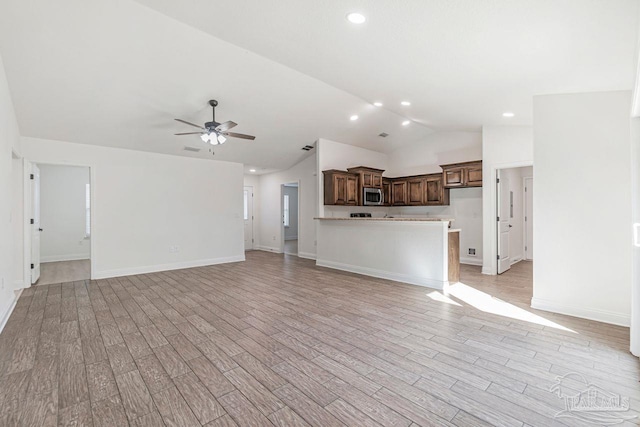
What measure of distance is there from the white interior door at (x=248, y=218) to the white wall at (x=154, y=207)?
81.4 inches

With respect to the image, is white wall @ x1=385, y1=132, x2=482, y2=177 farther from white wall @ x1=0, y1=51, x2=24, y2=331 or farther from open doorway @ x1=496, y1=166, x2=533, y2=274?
white wall @ x1=0, y1=51, x2=24, y2=331

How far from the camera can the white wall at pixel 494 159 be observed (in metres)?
5.29

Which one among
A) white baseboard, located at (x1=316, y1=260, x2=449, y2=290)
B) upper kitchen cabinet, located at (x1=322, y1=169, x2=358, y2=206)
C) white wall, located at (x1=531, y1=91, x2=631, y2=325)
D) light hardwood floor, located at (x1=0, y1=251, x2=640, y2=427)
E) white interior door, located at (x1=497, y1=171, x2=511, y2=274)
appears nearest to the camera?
light hardwood floor, located at (x1=0, y1=251, x2=640, y2=427)

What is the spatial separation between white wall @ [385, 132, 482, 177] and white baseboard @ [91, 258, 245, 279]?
16.0ft

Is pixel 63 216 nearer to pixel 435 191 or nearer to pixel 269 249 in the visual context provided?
pixel 269 249

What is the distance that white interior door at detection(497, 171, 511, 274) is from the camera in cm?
586

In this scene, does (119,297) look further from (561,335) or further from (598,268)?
(598,268)

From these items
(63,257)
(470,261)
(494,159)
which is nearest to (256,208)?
(63,257)

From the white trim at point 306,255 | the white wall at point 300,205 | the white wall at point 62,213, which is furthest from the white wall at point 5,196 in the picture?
→ the white trim at point 306,255

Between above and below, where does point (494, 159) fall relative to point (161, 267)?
above

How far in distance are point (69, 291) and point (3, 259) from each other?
1579 millimetres

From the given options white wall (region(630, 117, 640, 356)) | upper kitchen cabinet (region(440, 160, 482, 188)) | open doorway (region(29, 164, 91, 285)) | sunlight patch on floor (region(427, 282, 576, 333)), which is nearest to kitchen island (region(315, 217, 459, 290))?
sunlight patch on floor (region(427, 282, 576, 333))

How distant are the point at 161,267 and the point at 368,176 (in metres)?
5.04

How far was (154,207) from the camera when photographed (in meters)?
6.29
